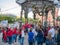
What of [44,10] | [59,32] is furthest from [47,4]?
[59,32]

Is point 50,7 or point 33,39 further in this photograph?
point 50,7

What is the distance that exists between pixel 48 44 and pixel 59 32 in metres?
1.40

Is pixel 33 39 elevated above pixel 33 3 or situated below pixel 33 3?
below

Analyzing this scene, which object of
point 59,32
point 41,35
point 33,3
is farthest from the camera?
point 33,3

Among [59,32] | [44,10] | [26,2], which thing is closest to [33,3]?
[26,2]

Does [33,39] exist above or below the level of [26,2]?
below

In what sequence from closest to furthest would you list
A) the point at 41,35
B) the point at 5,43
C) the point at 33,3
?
the point at 41,35, the point at 5,43, the point at 33,3

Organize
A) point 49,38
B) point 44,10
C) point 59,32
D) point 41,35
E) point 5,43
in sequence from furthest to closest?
point 44,10
point 5,43
point 41,35
point 59,32
point 49,38

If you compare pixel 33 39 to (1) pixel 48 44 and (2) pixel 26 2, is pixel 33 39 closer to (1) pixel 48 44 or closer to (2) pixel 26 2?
(1) pixel 48 44

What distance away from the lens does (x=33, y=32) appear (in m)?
23.0

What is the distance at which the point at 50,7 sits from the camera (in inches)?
1560

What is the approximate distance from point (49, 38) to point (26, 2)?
68.5 ft

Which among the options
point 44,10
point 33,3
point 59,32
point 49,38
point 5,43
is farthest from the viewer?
point 44,10

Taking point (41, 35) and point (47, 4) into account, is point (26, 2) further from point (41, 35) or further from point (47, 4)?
point (41, 35)
